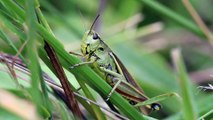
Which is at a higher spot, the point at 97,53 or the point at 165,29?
the point at 165,29

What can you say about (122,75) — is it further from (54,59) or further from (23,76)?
(54,59)

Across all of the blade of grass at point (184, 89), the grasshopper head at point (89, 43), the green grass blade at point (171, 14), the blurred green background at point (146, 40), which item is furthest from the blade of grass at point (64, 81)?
the blurred green background at point (146, 40)

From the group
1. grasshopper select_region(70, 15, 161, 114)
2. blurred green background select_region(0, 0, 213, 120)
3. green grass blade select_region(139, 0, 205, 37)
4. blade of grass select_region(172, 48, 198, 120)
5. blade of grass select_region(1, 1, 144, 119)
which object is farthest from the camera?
blurred green background select_region(0, 0, 213, 120)

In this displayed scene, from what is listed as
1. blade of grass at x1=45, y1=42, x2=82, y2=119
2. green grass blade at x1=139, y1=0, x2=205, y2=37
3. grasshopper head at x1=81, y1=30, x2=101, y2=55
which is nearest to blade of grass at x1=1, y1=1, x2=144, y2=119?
blade of grass at x1=45, y1=42, x2=82, y2=119

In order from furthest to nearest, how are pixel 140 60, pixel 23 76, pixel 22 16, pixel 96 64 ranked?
pixel 140 60, pixel 96 64, pixel 23 76, pixel 22 16

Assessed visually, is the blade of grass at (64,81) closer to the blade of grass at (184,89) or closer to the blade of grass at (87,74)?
the blade of grass at (87,74)

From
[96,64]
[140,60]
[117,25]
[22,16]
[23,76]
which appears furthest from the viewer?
[117,25]

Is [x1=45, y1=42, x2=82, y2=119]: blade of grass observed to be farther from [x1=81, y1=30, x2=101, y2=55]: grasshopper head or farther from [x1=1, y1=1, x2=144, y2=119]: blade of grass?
[x1=81, y1=30, x2=101, y2=55]: grasshopper head

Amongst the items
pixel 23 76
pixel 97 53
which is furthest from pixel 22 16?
pixel 97 53

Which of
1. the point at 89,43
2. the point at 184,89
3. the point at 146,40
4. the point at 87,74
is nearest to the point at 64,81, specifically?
the point at 87,74
